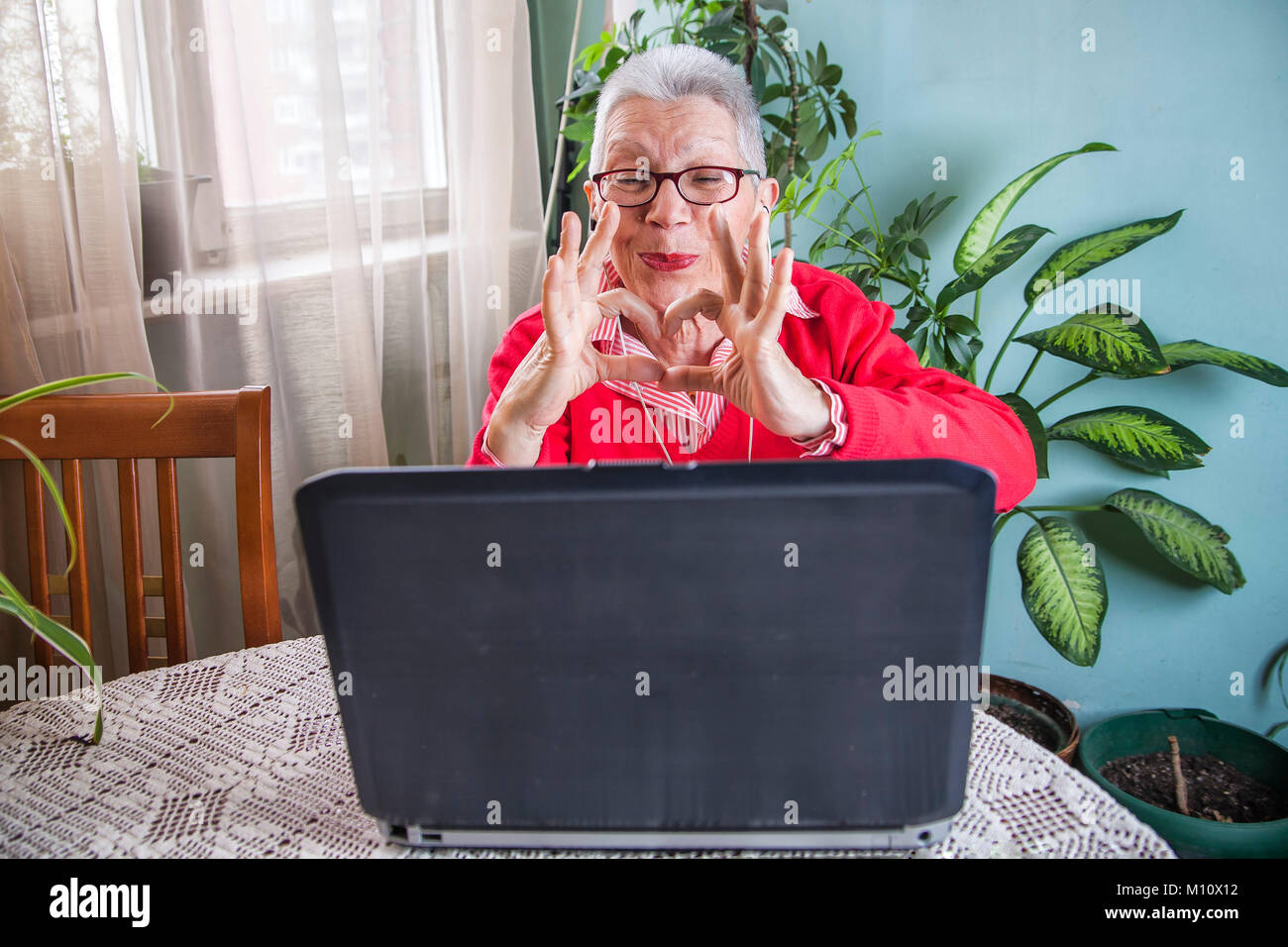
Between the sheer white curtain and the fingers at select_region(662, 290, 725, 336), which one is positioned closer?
the fingers at select_region(662, 290, 725, 336)

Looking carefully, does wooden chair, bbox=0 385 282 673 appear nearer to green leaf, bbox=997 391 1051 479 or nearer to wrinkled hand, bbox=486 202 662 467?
wrinkled hand, bbox=486 202 662 467

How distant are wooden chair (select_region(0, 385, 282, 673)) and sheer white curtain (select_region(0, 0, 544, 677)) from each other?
0.35 m

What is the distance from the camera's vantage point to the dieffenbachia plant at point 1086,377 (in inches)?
63.8

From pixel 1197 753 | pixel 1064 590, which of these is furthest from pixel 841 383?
pixel 1197 753

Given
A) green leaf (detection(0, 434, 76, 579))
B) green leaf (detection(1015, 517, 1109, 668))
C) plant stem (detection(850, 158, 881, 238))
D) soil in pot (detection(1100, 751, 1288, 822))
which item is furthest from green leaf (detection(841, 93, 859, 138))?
green leaf (detection(0, 434, 76, 579))

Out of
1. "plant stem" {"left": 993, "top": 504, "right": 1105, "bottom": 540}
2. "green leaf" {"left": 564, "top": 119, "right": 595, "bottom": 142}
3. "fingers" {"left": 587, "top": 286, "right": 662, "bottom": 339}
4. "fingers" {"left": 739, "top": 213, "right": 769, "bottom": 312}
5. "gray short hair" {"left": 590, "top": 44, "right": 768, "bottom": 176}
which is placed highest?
"green leaf" {"left": 564, "top": 119, "right": 595, "bottom": 142}

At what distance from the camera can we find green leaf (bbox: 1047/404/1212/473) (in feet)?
5.41

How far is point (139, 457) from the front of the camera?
3.73ft

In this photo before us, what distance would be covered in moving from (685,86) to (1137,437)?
43.8 inches

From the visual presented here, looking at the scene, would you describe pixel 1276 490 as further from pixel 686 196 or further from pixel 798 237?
pixel 686 196

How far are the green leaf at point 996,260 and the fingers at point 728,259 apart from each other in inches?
35.5

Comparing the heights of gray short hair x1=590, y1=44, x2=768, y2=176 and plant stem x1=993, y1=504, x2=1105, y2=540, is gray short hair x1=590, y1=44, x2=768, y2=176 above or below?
above

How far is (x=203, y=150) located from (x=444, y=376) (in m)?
0.77
